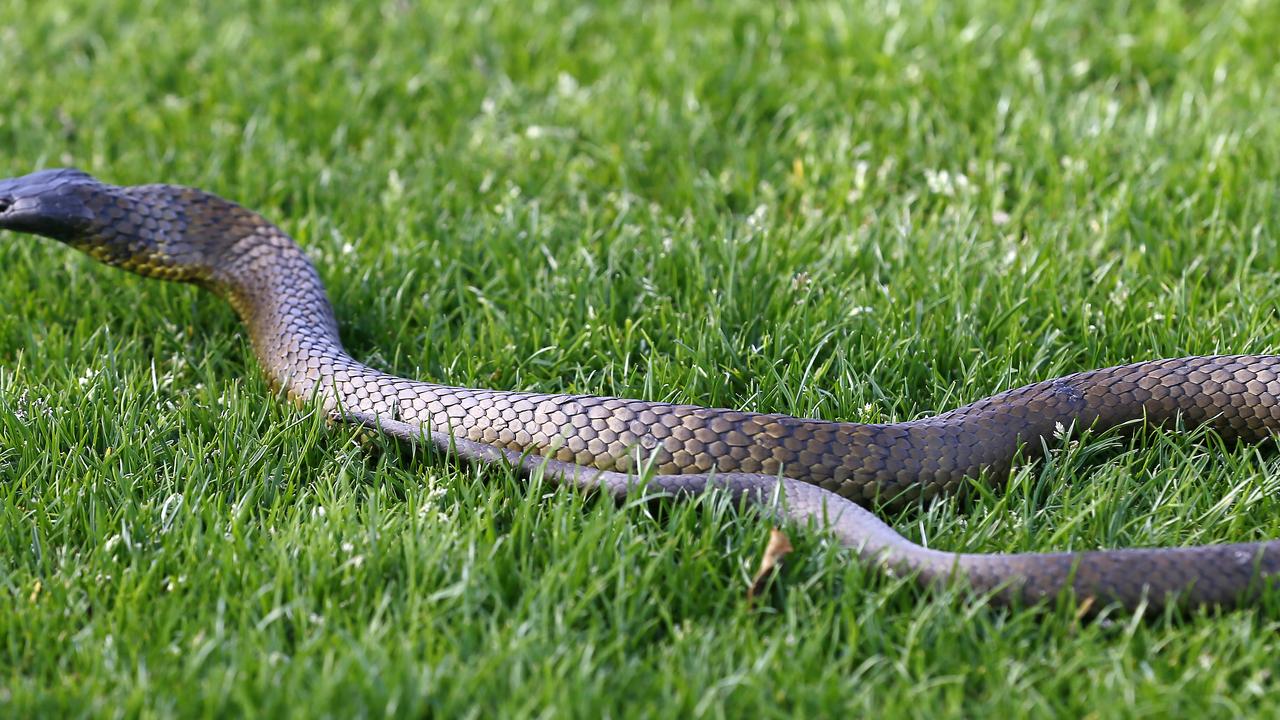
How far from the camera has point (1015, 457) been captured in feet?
12.3

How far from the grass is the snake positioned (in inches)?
2.8

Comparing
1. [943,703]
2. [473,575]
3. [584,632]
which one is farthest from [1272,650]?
[473,575]

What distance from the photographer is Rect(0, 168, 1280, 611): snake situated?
3154mm

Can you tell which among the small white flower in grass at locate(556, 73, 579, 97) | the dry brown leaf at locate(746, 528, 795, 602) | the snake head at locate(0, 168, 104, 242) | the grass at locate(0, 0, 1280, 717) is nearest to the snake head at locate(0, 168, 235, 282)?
the snake head at locate(0, 168, 104, 242)

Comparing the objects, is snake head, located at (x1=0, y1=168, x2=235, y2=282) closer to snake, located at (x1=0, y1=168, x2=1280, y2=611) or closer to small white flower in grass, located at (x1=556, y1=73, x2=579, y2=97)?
snake, located at (x1=0, y1=168, x2=1280, y2=611)

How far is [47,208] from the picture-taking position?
4.50m

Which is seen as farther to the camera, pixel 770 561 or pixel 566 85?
pixel 566 85

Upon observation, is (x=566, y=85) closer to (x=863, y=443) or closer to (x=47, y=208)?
(x=47, y=208)

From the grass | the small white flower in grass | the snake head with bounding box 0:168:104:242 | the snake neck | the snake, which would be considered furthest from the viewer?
the small white flower in grass

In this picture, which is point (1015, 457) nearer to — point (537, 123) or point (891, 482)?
point (891, 482)

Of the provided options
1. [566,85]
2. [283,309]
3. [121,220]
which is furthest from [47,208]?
[566,85]

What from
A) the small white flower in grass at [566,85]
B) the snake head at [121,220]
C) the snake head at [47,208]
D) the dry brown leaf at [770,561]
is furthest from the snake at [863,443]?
the small white flower in grass at [566,85]

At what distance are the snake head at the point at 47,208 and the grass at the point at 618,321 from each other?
33 centimetres

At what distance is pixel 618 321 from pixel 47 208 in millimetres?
1863
